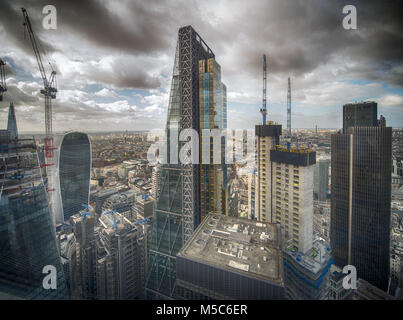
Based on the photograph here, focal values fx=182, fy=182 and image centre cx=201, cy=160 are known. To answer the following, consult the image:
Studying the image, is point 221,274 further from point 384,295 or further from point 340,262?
point 340,262

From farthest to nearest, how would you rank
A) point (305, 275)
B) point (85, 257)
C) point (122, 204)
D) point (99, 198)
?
point (122, 204), point (99, 198), point (85, 257), point (305, 275)

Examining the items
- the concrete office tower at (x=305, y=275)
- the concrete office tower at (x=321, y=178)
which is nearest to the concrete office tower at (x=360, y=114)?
the concrete office tower at (x=321, y=178)

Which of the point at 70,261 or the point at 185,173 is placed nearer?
the point at 185,173

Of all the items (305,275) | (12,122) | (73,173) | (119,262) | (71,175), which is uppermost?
(12,122)

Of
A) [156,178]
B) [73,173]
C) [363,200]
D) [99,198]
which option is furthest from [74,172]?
[363,200]

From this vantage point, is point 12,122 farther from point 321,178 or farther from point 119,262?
point 321,178
